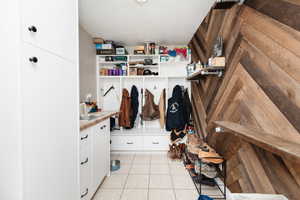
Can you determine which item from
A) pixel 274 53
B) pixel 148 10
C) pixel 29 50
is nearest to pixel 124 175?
pixel 29 50

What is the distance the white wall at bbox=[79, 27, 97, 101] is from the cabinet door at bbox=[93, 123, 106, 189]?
974 millimetres

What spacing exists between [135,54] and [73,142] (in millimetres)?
2439

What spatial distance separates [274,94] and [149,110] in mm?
2361

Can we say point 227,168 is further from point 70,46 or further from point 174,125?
point 70,46

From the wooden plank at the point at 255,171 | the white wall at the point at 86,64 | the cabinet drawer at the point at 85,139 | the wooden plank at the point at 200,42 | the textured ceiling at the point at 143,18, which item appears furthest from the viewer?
the white wall at the point at 86,64

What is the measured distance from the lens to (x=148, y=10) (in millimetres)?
1970

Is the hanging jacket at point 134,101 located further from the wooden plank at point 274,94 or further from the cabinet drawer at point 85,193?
the wooden plank at point 274,94

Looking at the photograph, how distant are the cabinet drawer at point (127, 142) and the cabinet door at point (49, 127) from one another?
1.81 meters

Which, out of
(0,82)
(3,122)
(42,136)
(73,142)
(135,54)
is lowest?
(73,142)

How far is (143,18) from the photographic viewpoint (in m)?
2.16

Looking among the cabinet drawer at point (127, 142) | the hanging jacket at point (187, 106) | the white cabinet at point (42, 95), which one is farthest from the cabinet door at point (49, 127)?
the hanging jacket at point (187, 106)

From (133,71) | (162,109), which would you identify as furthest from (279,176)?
(133,71)

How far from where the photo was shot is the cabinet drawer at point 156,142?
2965 millimetres

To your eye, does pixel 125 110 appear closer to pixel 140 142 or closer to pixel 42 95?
pixel 140 142
